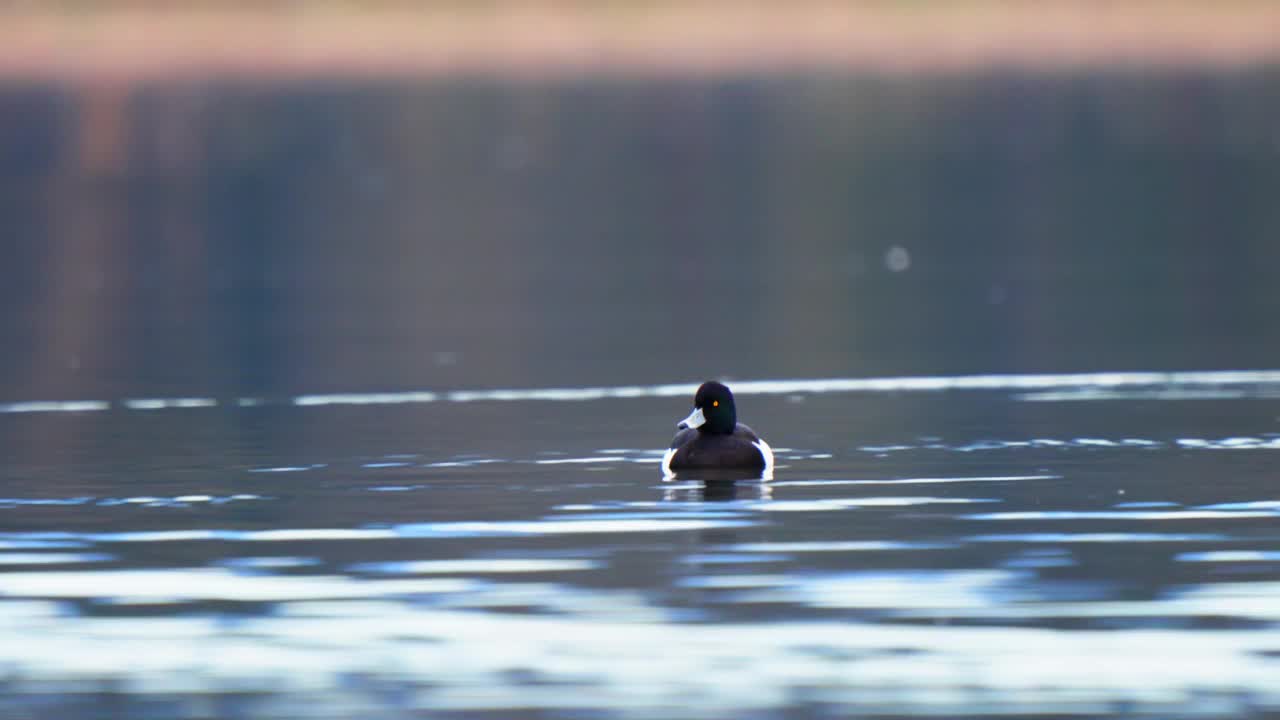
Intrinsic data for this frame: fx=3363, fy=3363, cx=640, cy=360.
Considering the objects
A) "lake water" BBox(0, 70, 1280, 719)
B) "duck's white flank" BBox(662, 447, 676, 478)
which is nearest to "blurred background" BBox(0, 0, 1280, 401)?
"lake water" BBox(0, 70, 1280, 719)

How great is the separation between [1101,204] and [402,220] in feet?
53.5

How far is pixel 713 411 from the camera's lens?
20484mm

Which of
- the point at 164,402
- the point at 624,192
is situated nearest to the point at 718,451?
the point at 164,402

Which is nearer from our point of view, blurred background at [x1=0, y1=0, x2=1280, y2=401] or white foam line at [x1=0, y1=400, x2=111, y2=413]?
white foam line at [x1=0, y1=400, x2=111, y2=413]

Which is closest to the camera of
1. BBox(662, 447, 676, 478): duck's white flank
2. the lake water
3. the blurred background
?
the lake water

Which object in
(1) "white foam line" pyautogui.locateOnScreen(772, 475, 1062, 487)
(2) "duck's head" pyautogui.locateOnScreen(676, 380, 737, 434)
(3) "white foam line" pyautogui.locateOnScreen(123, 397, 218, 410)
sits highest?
(2) "duck's head" pyautogui.locateOnScreen(676, 380, 737, 434)

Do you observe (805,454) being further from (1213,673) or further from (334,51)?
(334,51)

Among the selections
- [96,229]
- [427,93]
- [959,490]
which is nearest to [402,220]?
[96,229]

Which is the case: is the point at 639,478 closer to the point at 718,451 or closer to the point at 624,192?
the point at 718,451

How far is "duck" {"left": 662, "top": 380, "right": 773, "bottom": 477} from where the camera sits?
20.0 metres

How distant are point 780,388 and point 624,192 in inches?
2403

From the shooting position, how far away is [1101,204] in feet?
237

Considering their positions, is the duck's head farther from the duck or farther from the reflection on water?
the reflection on water

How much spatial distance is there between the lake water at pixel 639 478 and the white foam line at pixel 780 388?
0.11 meters
